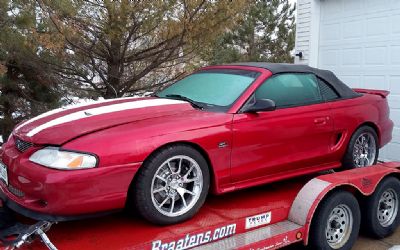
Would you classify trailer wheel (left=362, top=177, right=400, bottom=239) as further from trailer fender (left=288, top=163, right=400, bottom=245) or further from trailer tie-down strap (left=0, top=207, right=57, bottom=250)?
trailer tie-down strap (left=0, top=207, right=57, bottom=250)

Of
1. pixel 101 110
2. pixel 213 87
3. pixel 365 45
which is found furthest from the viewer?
pixel 365 45

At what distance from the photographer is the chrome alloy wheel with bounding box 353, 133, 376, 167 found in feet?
15.7

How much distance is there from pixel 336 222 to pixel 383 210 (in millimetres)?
877

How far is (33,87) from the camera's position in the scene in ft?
32.9

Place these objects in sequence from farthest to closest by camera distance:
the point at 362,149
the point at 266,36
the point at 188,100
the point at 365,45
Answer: the point at 266,36
the point at 365,45
the point at 362,149
the point at 188,100

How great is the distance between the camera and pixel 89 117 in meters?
3.36

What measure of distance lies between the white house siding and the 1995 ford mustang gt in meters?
2.74

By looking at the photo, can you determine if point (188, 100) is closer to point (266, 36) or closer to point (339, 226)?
point (339, 226)

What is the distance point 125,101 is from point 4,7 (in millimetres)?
4352

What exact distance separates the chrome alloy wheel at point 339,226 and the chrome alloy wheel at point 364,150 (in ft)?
2.64

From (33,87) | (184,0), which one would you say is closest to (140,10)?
(184,0)

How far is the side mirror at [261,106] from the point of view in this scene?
3.68 metres

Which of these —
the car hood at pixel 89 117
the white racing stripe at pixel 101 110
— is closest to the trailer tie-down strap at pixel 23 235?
the car hood at pixel 89 117

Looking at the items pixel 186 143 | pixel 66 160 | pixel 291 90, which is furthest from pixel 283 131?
pixel 66 160
